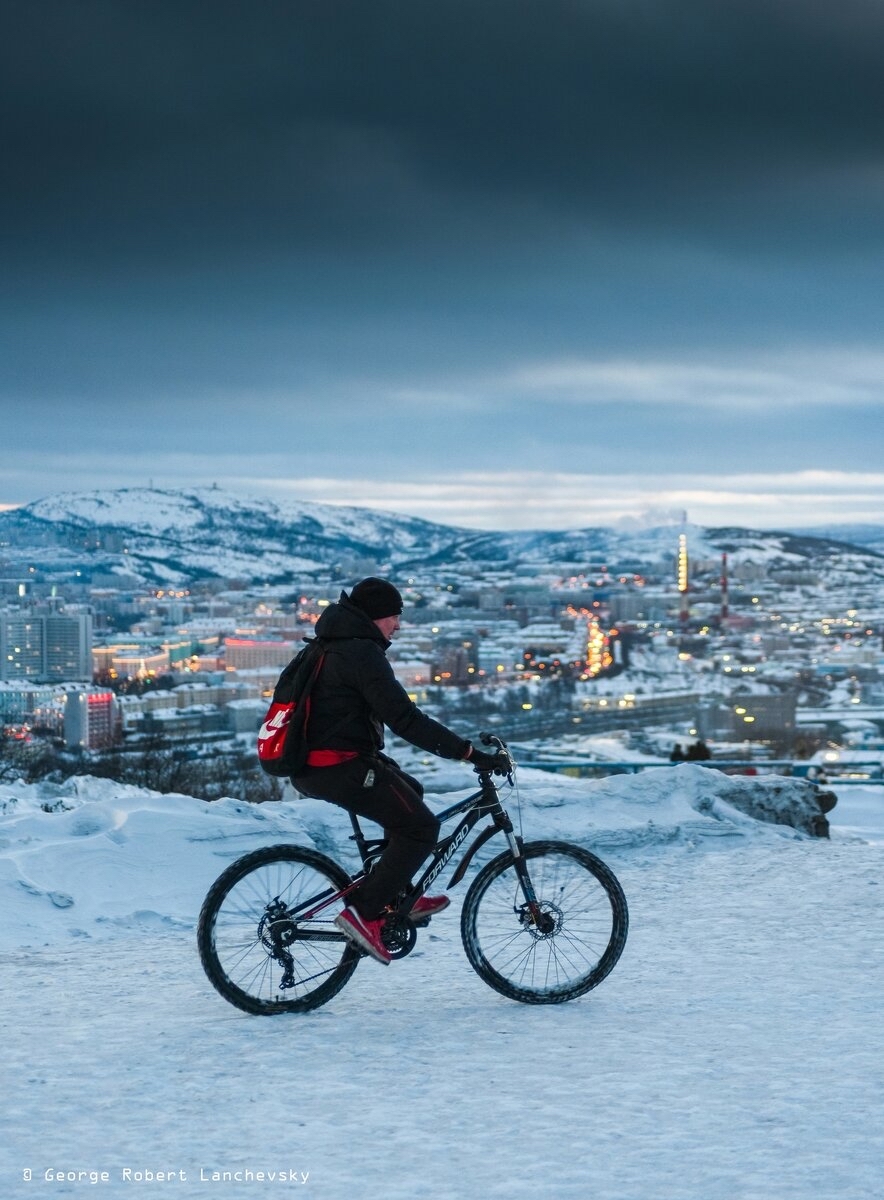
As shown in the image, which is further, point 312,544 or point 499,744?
point 312,544

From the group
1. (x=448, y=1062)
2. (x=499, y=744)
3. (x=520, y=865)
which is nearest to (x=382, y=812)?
(x=499, y=744)

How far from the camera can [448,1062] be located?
163 inches

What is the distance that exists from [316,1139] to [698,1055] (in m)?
1.41

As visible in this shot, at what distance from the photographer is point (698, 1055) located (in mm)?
4207

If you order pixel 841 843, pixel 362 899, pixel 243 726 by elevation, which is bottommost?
pixel 243 726

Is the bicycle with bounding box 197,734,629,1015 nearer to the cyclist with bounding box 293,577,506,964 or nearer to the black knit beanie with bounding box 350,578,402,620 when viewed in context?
the cyclist with bounding box 293,577,506,964

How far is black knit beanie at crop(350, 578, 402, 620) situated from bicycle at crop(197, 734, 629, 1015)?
66 centimetres

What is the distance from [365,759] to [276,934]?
0.75m

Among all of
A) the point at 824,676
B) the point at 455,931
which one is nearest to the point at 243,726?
the point at 824,676

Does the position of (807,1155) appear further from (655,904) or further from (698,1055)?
(655,904)

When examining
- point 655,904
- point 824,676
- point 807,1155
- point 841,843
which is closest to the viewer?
point 807,1155

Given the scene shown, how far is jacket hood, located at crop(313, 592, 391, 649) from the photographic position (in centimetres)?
471

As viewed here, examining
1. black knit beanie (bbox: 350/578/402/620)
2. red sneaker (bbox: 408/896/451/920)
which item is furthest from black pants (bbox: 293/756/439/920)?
black knit beanie (bbox: 350/578/402/620)

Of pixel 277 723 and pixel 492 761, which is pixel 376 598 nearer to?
pixel 277 723
